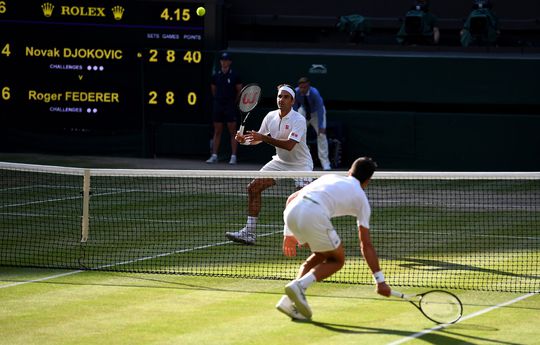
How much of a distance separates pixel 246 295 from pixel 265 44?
47.9 feet

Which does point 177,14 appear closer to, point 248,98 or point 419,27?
point 419,27

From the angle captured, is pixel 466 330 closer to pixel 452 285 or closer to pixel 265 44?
pixel 452 285

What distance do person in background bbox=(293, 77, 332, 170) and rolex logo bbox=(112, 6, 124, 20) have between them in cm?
373

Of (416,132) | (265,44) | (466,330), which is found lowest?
(466,330)

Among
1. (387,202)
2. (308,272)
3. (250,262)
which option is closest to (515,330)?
(308,272)

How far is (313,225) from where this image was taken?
33.2 feet

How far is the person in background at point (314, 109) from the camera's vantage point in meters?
21.9

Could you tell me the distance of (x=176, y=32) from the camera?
22625 mm

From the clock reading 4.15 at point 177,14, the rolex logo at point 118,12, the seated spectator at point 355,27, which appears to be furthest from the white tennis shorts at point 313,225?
the seated spectator at point 355,27

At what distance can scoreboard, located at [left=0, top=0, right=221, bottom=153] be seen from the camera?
22734mm

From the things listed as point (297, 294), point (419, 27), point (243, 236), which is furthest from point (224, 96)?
point (297, 294)

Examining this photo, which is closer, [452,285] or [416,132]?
[452,285]

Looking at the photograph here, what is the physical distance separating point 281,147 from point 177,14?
357 inches

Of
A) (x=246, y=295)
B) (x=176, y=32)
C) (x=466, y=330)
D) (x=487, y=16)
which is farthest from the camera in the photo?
(x=487, y=16)
